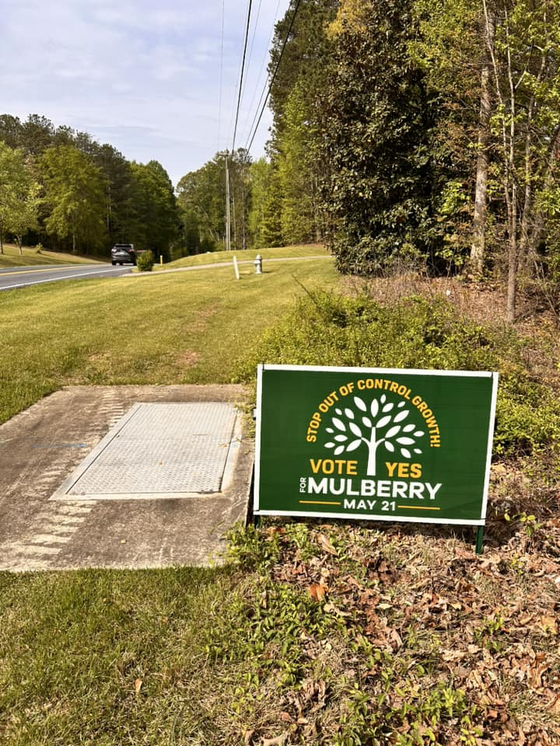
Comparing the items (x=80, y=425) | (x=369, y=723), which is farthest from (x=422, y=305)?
(x=369, y=723)

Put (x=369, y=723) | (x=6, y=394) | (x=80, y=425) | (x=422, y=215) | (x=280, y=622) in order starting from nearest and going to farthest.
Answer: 1. (x=369, y=723)
2. (x=280, y=622)
3. (x=80, y=425)
4. (x=6, y=394)
5. (x=422, y=215)

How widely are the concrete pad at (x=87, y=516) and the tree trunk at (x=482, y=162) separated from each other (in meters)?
6.84

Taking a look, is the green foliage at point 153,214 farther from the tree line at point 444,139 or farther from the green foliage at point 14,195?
the tree line at point 444,139

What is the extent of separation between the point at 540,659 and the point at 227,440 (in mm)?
3020

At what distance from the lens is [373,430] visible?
120 inches

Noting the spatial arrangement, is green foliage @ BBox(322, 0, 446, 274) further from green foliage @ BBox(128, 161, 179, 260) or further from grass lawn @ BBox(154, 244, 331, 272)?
green foliage @ BBox(128, 161, 179, 260)

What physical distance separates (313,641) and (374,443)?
3.75 ft

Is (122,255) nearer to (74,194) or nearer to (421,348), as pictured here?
(74,194)

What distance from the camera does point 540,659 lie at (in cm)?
236

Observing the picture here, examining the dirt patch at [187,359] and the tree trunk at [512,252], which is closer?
the dirt patch at [187,359]

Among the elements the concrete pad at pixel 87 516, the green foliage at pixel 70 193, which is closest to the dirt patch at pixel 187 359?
the concrete pad at pixel 87 516

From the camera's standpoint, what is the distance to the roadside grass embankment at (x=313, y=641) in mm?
2051

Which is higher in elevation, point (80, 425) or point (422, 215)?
A: point (422, 215)

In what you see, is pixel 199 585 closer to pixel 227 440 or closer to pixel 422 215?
pixel 227 440
